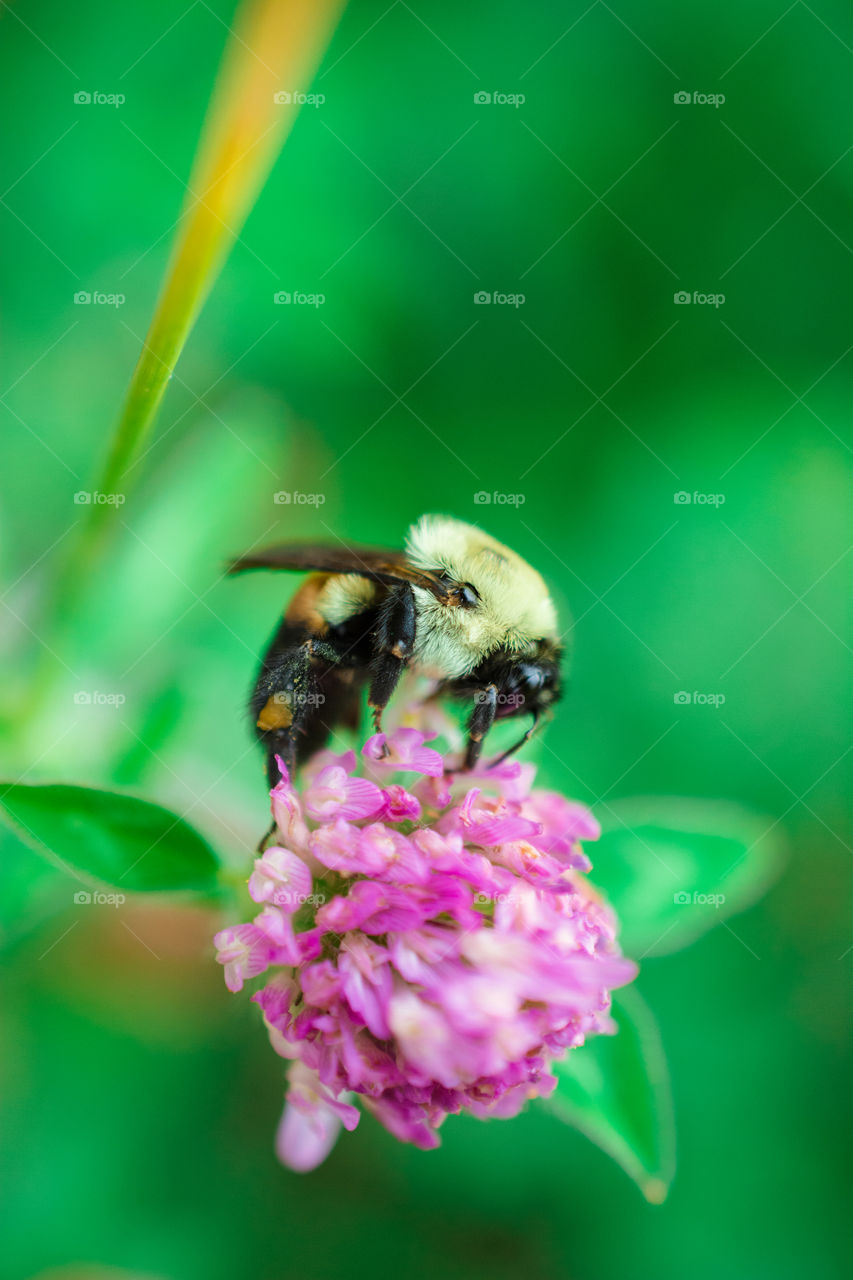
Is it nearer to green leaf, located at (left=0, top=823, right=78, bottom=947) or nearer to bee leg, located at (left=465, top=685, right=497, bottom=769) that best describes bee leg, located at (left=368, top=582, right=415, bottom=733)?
bee leg, located at (left=465, top=685, right=497, bottom=769)

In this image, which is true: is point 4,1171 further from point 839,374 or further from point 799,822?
point 839,374

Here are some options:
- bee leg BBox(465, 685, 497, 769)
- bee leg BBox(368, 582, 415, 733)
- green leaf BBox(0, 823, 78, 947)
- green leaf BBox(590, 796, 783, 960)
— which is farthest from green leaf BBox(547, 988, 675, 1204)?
green leaf BBox(0, 823, 78, 947)

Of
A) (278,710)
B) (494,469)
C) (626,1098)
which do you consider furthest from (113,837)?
(494,469)

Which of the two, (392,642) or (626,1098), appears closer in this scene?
(392,642)

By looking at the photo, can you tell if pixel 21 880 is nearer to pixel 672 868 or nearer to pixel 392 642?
pixel 392 642

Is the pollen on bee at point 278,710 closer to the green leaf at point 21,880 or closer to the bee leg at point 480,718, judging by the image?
the bee leg at point 480,718

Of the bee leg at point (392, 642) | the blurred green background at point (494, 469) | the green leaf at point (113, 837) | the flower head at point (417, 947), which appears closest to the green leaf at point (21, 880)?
the blurred green background at point (494, 469)
